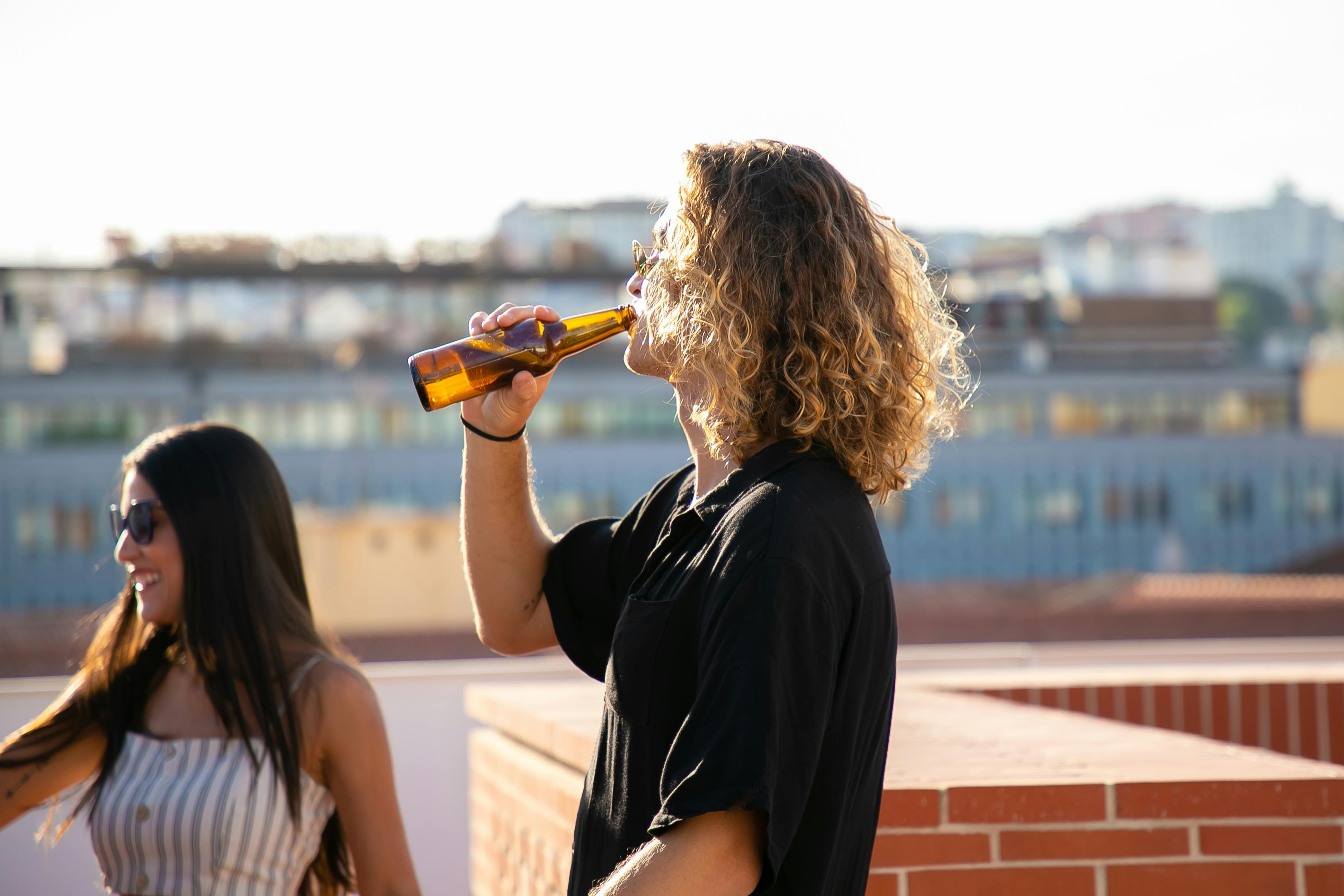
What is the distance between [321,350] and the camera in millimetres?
44469

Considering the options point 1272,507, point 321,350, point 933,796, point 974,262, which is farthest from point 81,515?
point 933,796

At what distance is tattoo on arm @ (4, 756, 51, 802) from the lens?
7.28 feet

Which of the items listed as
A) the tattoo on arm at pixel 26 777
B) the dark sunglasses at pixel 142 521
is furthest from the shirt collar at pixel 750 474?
the tattoo on arm at pixel 26 777

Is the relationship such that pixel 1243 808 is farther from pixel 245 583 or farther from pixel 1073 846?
pixel 245 583

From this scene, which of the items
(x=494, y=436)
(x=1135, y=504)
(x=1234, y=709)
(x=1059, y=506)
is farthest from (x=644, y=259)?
(x=1135, y=504)

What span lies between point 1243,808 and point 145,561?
194cm

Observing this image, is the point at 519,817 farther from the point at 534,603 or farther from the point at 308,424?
the point at 308,424

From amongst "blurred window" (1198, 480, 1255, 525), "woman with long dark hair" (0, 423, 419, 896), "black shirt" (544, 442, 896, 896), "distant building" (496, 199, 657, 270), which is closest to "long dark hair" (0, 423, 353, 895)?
"woman with long dark hair" (0, 423, 419, 896)

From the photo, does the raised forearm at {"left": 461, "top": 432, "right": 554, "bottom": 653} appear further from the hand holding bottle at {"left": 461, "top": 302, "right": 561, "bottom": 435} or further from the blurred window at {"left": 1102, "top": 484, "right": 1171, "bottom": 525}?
the blurred window at {"left": 1102, "top": 484, "right": 1171, "bottom": 525}

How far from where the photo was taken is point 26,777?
2.23 metres

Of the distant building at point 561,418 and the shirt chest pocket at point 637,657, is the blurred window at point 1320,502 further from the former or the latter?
the shirt chest pocket at point 637,657

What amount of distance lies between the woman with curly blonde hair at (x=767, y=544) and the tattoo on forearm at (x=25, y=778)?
134 centimetres

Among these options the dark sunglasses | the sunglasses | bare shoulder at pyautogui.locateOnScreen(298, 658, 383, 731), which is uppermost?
Result: the sunglasses

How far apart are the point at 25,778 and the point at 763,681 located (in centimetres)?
171
